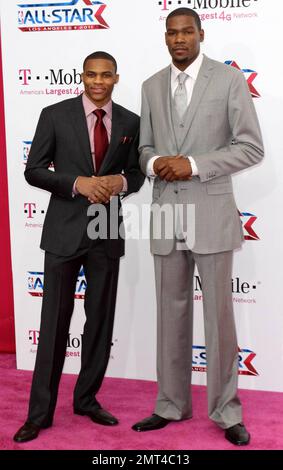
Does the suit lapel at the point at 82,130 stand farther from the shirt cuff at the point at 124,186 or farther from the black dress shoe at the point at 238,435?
the black dress shoe at the point at 238,435

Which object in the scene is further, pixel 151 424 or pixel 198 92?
pixel 151 424

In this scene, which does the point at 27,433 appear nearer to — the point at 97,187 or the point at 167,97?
the point at 97,187

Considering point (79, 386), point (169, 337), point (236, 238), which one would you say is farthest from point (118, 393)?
point (236, 238)

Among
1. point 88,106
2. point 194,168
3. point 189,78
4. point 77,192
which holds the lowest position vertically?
point 77,192

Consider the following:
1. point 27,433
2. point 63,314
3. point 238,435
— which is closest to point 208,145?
point 63,314

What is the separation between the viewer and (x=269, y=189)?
3.92 metres

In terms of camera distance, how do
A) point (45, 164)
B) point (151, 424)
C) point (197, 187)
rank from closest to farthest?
point (197, 187), point (45, 164), point (151, 424)

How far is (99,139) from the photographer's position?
10.8 feet

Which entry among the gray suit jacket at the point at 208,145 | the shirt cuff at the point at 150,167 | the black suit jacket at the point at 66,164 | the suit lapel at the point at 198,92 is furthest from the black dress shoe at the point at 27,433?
the suit lapel at the point at 198,92

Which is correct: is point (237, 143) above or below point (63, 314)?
above

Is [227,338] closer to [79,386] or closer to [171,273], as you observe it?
[171,273]

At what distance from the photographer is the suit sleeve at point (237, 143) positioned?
310cm

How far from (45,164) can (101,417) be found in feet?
4.51

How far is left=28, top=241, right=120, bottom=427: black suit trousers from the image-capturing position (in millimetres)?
3355
